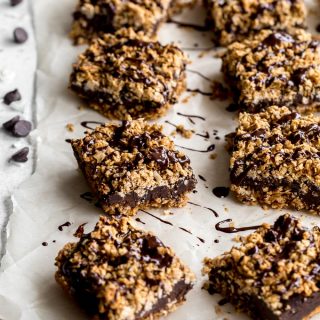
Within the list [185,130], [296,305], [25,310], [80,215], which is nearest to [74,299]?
[25,310]

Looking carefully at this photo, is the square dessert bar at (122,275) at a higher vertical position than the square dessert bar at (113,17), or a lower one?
lower

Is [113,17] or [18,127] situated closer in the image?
[18,127]

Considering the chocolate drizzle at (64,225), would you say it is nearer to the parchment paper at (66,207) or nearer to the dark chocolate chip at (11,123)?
the parchment paper at (66,207)

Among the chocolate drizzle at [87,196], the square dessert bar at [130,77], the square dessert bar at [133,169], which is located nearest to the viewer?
the square dessert bar at [133,169]

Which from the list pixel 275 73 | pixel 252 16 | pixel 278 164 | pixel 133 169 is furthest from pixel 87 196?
pixel 252 16

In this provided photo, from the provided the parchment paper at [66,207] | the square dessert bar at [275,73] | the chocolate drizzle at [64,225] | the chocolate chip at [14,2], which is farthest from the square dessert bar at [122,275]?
the chocolate chip at [14,2]

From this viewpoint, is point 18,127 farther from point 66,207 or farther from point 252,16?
point 252,16

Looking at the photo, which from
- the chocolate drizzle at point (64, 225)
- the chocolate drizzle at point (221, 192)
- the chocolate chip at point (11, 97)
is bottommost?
the chocolate drizzle at point (64, 225)
